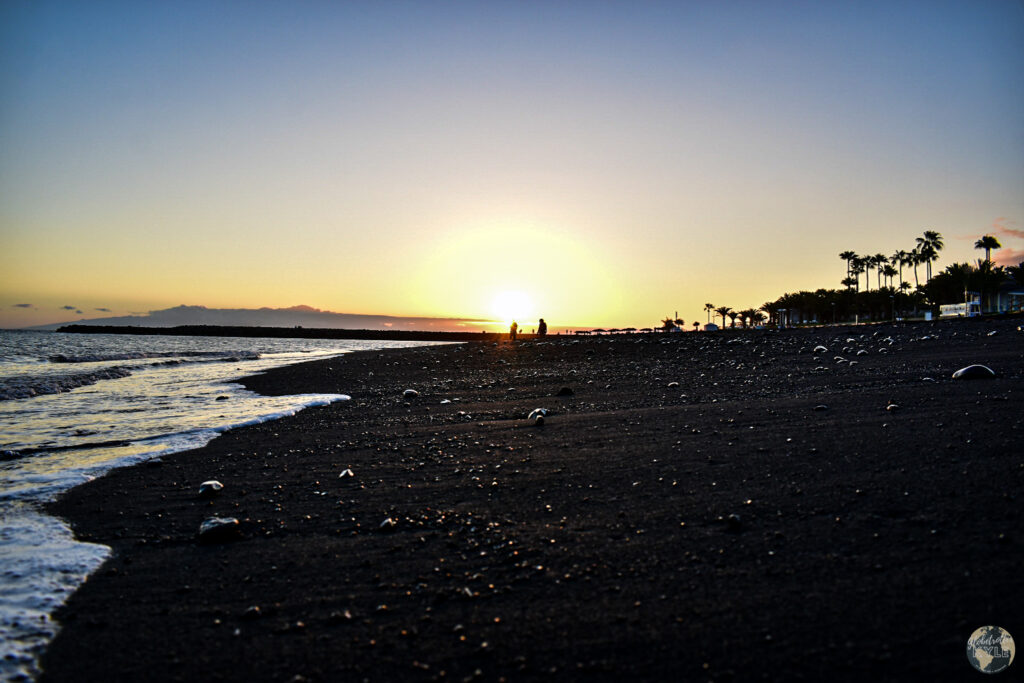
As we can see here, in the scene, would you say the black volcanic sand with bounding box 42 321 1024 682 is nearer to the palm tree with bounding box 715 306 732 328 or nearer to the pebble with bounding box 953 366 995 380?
the pebble with bounding box 953 366 995 380

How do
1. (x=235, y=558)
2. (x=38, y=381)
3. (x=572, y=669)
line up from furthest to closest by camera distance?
(x=38, y=381) → (x=235, y=558) → (x=572, y=669)

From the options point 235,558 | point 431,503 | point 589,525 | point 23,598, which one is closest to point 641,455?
point 589,525

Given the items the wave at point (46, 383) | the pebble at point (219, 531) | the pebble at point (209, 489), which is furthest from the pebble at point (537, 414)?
the wave at point (46, 383)

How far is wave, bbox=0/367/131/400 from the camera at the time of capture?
53.2 ft

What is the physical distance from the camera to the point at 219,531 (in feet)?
14.5

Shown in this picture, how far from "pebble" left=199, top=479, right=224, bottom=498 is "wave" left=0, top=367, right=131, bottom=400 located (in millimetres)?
14446

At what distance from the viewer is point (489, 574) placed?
11.7ft

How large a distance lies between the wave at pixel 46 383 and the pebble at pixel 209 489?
47.4ft

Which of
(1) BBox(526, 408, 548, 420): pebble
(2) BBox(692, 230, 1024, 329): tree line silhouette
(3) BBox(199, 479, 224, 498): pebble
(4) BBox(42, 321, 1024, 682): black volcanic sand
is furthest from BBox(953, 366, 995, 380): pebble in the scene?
(2) BBox(692, 230, 1024, 329): tree line silhouette

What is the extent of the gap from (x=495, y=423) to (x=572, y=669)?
6.56 m

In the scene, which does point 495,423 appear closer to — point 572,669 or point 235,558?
point 235,558

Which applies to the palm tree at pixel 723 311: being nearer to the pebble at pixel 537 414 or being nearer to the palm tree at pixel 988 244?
the palm tree at pixel 988 244

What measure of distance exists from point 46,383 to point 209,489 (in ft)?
57.7

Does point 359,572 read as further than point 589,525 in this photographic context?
No
